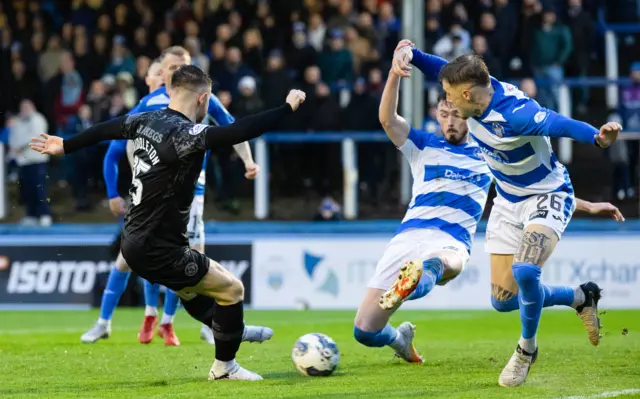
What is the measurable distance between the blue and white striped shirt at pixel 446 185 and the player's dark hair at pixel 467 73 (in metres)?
1.20

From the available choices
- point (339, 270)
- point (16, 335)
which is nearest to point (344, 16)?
point (339, 270)

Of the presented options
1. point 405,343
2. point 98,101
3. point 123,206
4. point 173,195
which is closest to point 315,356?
point 405,343

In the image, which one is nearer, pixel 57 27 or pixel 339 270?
pixel 339 270

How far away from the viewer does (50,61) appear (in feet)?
64.0

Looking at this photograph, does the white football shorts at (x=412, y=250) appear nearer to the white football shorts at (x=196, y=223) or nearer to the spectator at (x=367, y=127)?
the white football shorts at (x=196, y=223)

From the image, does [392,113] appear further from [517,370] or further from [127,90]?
[127,90]

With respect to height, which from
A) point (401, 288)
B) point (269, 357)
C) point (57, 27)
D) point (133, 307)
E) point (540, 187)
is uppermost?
point (57, 27)

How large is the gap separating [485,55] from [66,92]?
6.48m

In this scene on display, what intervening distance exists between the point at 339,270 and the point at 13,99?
21.9 ft

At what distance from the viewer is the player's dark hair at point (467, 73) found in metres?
7.45

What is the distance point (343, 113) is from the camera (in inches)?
656

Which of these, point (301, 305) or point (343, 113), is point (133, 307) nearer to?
point (301, 305)

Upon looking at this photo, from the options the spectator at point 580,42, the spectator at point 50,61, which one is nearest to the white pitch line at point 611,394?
the spectator at point 580,42

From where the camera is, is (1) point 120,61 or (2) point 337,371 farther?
(1) point 120,61
